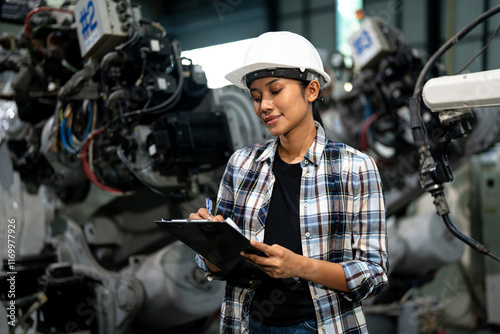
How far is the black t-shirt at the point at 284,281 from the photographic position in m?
1.33

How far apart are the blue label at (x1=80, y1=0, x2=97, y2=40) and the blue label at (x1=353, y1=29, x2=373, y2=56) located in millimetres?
2101

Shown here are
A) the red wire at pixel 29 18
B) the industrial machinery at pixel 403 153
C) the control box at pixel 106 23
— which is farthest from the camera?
the industrial machinery at pixel 403 153

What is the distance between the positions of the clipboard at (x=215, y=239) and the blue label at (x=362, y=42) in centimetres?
275

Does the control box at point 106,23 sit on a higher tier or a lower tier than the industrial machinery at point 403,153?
higher

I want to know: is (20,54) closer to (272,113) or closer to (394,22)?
(272,113)

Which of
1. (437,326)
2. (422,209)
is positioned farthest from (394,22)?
(437,326)

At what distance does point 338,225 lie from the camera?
1.33 metres

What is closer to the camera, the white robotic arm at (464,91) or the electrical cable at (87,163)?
the white robotic arm at (464,91)

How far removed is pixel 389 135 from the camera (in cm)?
377

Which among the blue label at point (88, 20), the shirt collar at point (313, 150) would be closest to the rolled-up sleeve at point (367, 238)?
the shirt collar at point (313, 150)

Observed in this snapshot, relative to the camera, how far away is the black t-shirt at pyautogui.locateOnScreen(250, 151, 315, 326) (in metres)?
1.33

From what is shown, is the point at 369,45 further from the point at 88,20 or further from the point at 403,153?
the point at 88,20

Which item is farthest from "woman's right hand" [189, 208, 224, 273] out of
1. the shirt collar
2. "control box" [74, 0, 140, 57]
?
"control box" [74, 0, 140, 57]

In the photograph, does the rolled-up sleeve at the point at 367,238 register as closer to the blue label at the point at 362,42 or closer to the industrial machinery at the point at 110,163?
the industrial machinery at the point at 110,163
